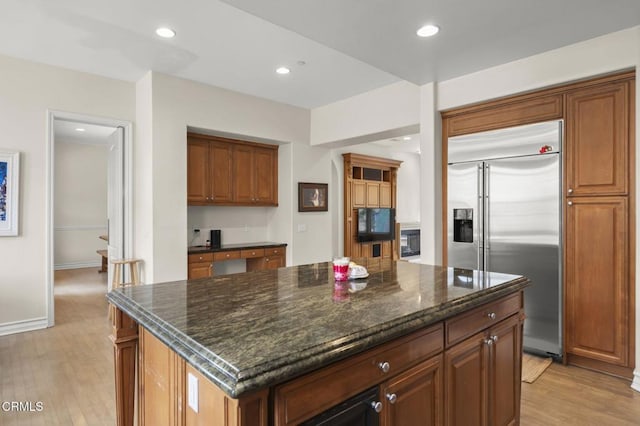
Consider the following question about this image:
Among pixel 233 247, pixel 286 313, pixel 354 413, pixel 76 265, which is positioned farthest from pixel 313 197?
pixel 76 265

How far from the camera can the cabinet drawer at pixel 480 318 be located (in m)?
1.58

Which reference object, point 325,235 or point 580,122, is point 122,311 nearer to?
point 580,122

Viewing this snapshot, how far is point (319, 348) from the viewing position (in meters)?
1.05

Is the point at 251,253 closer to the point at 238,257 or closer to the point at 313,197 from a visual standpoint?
the point at 238,257

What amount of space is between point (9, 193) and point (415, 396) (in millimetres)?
4538

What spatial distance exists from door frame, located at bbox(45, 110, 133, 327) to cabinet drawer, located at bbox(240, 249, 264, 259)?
1.39 metres

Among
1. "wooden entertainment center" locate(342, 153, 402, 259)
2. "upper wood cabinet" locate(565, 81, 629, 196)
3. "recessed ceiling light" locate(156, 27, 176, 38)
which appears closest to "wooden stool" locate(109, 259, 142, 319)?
"recessed ceiling light" locate(156, 27, 176, 38)

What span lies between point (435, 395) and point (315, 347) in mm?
748

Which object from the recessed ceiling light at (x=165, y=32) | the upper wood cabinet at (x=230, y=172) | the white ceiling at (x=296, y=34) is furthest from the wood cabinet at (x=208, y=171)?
the recessed ceiling light at (x=165, y=32)

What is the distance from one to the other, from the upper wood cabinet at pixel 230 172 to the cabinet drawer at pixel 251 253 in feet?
2.23

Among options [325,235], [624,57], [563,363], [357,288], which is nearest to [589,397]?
[563,363]

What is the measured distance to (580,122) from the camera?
3.08 metres

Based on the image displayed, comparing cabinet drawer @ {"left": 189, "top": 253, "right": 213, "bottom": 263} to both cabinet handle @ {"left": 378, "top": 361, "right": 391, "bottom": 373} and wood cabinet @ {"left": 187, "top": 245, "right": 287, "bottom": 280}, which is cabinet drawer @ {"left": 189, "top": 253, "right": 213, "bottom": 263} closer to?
wood cabinet @ {"left": 187, "top": 245, "right": 287, "bottom": 280}

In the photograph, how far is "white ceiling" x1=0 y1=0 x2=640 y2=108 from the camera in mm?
2486
